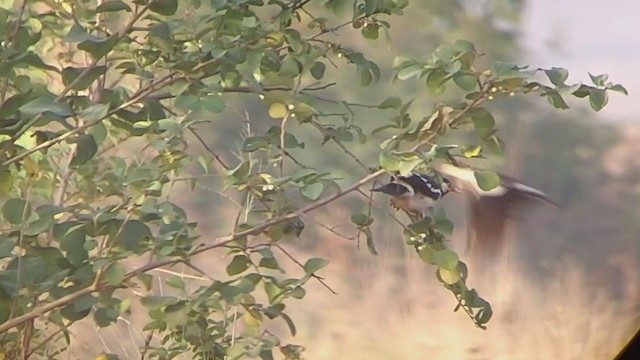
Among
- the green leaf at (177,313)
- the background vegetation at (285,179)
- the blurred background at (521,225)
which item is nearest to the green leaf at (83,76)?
the background vegetation at (285,179)

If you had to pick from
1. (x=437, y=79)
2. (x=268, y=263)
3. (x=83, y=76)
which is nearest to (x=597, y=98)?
(x=437, y=79)

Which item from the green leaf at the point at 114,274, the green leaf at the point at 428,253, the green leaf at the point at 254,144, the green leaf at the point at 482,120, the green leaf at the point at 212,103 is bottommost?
the green leaf at the point at 114,274

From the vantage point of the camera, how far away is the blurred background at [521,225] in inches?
38.9

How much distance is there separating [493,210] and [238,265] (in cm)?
38

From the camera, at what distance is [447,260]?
0.75m

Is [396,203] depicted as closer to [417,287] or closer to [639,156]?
[417,287]

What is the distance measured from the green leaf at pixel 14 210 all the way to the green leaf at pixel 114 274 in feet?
0.34

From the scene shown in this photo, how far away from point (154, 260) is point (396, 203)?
30 centimetres

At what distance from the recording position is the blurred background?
987mm

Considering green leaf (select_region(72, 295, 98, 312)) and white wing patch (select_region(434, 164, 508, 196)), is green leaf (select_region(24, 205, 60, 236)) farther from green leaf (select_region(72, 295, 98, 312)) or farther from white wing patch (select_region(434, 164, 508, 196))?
white wing patch (select_region(434, 164, 508, 196))

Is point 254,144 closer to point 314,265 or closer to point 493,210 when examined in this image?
point 314,265

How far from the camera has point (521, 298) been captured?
1057 mm

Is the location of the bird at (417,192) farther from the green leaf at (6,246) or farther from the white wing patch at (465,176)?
the green leaf at (6,246)

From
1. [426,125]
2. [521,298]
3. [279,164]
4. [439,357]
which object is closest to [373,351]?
[439,357]
